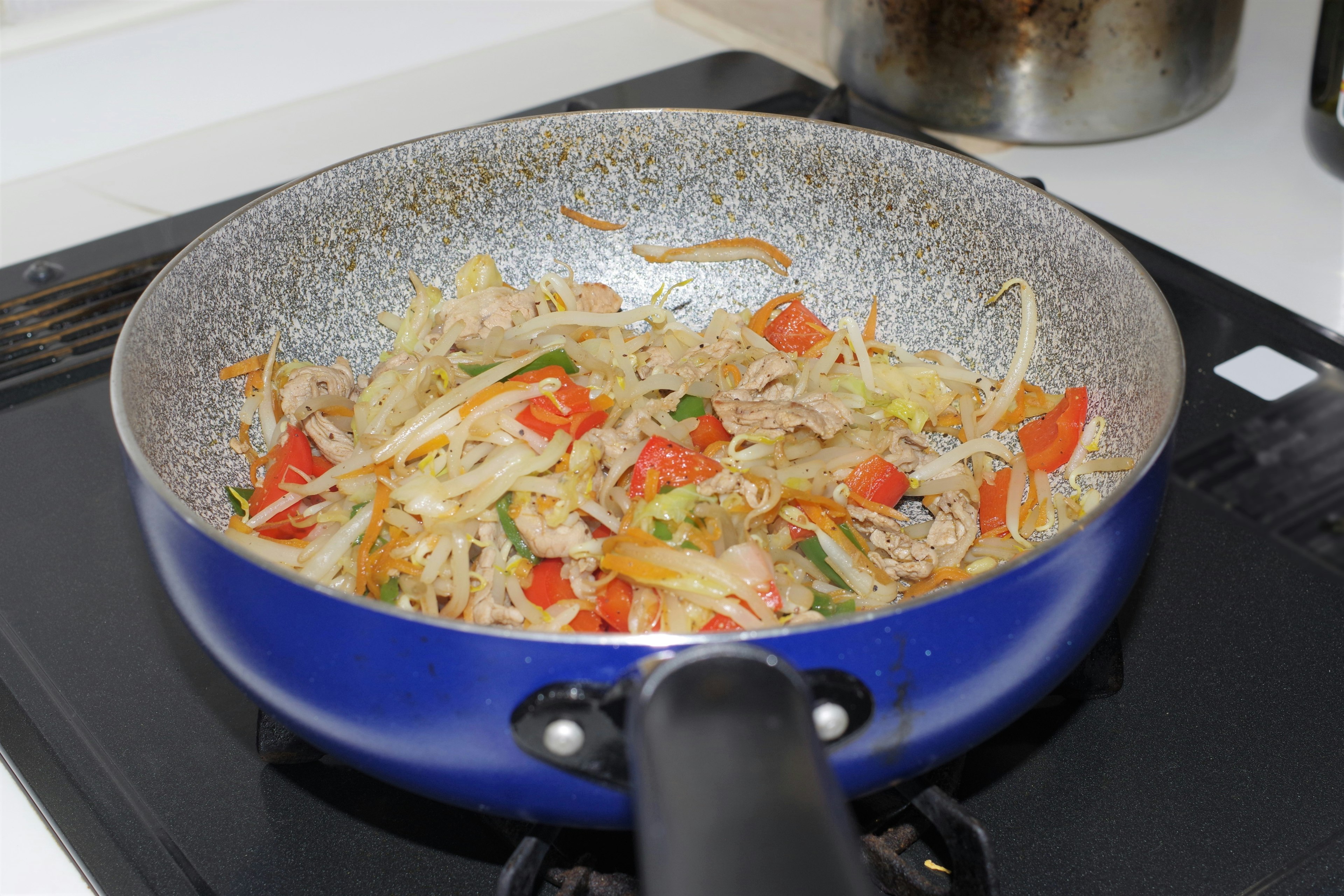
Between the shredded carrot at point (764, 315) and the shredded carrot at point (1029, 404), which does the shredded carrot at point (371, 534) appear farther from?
the shredded carrot at point (1029, 404)

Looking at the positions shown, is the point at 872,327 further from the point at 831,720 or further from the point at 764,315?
the point at 831,720

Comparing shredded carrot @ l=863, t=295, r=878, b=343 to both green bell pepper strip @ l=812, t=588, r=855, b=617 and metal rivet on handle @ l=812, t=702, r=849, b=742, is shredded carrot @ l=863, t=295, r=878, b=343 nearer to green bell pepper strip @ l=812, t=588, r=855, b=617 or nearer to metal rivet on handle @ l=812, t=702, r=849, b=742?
green bell pepper strip @ l=812, t=588, r=855, b=617

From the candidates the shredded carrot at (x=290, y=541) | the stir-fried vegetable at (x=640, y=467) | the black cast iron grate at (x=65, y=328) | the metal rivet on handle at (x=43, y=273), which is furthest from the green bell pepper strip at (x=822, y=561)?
the metal rivet on handle at (x=43, y=273)

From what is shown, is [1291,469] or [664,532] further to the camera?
[1291,469]

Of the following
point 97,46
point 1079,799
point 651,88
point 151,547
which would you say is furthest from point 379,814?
point 97,46

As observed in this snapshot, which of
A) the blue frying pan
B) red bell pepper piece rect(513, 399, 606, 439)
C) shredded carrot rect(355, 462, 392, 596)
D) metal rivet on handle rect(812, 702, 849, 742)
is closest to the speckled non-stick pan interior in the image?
the blue frying pan

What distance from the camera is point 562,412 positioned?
0.85 meters

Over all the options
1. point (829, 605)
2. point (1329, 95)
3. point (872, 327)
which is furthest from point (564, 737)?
point (1329, 95)

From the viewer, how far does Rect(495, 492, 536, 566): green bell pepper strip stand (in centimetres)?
80

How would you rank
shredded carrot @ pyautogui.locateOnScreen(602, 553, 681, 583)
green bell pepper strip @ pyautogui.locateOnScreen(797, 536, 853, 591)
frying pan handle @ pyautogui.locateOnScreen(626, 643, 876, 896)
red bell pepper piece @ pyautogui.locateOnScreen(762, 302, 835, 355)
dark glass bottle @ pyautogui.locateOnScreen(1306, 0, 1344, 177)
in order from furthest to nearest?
dark glass bottle @ pyautogui.locateOnScreen(1306, 0, 1344, 177) → red bell pepper piece @ pyautogui.locateOnScreen(762, 302, 835, 355) → green bell pepper strip @ pyautogui.locateOnScreen(797, 536, 853, 591) → shredded carrot @ pyautogui.locateOnScreen(602, 553, 681, 583) → frying pan handle @ pyautogui.locateOnScreen(626, 643, 876, 896)

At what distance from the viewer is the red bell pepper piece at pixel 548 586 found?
773mm

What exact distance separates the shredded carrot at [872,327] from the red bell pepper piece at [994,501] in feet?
0.62

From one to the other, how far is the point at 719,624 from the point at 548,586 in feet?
0.47

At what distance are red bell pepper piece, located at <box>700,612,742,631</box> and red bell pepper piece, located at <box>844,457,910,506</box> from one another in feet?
0.65
